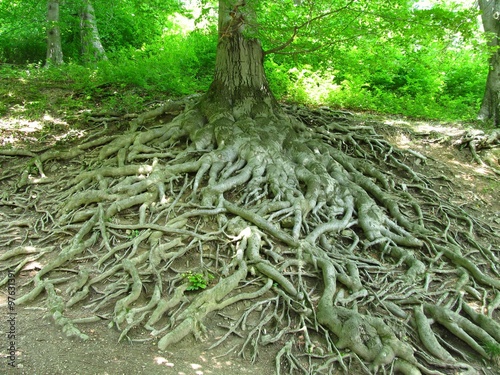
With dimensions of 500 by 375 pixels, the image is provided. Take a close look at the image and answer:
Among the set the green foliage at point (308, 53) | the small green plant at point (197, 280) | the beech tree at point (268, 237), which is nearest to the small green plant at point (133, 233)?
the beech tree at point (268, 237)

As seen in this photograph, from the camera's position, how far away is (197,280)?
15.3 ft

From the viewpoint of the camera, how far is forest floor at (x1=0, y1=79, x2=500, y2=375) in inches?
144

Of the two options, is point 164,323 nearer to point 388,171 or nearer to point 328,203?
point 328,203

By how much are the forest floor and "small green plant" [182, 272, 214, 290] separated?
0.40 meters

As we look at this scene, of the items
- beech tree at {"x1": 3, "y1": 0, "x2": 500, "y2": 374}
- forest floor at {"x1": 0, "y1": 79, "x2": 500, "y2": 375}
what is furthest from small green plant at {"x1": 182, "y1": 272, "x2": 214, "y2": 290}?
forest floor at {"x1": 0, "y1": 79, "x2": 500, "y2": 375}

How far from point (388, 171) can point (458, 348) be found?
158 inches

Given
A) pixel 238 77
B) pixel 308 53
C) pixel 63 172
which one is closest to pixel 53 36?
pixel 63 172

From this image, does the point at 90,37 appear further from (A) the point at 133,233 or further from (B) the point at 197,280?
(B) the point at 197,280

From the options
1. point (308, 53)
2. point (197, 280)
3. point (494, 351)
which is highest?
point (308, 53)

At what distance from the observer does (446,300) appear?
5145 millimetres

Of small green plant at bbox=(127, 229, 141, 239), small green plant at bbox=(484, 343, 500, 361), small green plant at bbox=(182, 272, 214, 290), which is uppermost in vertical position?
small green plant at bbox=(127, 229, 141, 239)

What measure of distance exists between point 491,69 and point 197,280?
907 cm

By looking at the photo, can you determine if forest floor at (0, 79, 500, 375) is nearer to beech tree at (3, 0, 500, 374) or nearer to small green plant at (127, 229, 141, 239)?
beech tree at (3, 0, 500, 374)

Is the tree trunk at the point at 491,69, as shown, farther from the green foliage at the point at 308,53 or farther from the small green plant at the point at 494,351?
the small green plant at the point at 494,351
